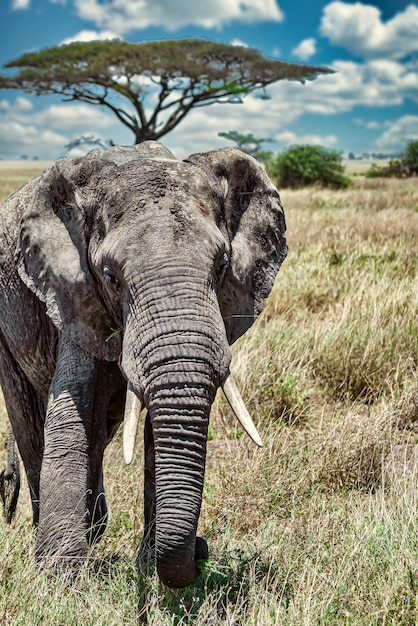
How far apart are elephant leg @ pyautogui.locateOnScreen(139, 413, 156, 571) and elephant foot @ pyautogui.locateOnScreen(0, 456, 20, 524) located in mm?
1071

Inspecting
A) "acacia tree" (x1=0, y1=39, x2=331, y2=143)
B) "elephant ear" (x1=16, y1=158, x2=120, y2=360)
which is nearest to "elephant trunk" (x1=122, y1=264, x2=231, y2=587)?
"elephant ear" (x1=16, y1=158, x2=120, y2=360)

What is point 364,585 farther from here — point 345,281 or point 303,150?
point 303,150

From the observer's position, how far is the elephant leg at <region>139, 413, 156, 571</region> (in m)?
3.40

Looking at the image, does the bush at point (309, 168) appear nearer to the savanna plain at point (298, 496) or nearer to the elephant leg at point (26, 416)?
the savanna plain at point (298, 496)

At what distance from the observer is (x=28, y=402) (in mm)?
4316

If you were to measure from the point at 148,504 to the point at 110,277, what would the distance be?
48.7 inches

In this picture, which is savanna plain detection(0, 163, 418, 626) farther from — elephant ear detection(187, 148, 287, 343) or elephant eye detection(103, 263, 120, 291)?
elephant eye detection(103, 263, 120, 291)

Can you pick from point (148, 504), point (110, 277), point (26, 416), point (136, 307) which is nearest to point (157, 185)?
point (110, 277)

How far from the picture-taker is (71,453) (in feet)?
10.9

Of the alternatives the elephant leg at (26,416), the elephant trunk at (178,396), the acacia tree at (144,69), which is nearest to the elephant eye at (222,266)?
the elephant trunk at (178,396)

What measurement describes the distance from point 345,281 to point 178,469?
517 cm

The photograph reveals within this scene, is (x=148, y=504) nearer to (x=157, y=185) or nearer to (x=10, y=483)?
(x=10, y=483)

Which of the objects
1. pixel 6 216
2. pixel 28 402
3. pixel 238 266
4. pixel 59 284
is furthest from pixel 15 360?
pixel 238 266

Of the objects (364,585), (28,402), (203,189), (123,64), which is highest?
(123,64)
